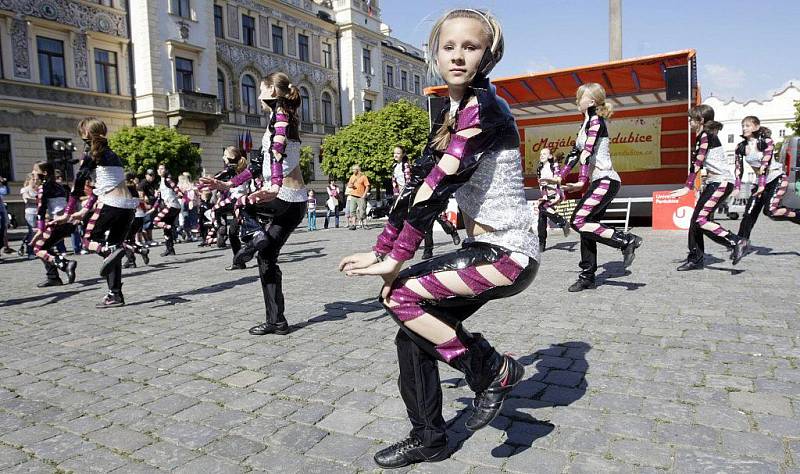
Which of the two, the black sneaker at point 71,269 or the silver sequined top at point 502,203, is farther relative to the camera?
the black sneaker at point 71,269

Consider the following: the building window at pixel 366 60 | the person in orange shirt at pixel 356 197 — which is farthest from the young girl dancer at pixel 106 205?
the building window at pixel 366 60

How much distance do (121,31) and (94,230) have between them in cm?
2908

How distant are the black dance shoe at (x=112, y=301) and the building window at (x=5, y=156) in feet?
82.4

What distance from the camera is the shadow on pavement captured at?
8.89ft

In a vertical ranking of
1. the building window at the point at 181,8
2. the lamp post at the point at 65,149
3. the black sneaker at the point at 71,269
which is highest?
the building window at the point at 181,8

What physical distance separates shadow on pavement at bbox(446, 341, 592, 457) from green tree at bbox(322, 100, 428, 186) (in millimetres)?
32336

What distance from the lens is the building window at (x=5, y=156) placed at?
26072 millimetres

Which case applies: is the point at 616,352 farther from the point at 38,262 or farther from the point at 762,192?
the point at 38,262

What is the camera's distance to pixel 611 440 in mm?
2631

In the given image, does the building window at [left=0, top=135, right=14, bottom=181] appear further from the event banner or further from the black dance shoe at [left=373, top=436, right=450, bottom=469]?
the black dance shoe at [left=373, top=436, right=450, bottom=469]

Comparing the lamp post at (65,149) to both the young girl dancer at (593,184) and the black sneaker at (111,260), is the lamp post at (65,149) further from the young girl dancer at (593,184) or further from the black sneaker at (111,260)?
the young girl dancer at (593,184)

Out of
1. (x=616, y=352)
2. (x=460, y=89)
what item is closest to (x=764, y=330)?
(x=616, y=352)

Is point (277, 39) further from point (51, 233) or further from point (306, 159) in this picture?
point (51, 233)

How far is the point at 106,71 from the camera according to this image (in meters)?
30.1
